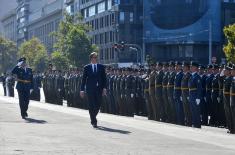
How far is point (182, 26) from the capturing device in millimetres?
98438

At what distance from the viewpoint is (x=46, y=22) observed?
14462cm

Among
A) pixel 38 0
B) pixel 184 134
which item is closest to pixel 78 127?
pixel 184 134

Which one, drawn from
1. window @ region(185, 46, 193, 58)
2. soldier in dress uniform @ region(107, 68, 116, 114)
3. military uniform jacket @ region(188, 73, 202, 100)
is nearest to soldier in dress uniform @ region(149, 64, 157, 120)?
military uniform jacket @ region(188, 73, 202, 100)

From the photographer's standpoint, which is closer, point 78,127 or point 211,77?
point 78,127

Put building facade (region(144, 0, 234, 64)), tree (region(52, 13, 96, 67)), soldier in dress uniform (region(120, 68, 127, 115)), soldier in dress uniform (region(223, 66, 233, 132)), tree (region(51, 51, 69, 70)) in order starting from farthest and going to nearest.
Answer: building facade (region(144, 0, 234, 64)) < tree (region(51, 51, 69, 70)) < tree (region(52, 13, 96, 67)) < soldier in dress uniform (region(120, 68, 127, 115)) < soldier in dress uniform (region(223, 66, 233, 132))

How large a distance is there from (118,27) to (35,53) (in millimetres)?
27631

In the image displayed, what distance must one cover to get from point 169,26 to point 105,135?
274 feet

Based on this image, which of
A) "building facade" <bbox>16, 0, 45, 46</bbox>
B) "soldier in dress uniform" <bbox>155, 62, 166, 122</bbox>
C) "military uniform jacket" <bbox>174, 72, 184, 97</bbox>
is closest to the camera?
Answer: "military uniform jacket" <bbox>174, 72, 184, 97</bbox>

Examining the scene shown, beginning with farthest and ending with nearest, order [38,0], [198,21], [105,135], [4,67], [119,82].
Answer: [38,0], [4,67], [198,21], [119,82], [105,135]

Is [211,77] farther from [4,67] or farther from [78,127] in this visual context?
[4,67]

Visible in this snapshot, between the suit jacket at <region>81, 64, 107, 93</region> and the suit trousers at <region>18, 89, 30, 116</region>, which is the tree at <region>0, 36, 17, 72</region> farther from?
the suit jacket at <region>81, 64, 107, 93</region>

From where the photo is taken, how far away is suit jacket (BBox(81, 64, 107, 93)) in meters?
18.8

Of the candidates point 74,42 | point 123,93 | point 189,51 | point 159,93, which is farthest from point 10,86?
point 189,51

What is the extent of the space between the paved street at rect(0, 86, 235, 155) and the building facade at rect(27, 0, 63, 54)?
361 feet
